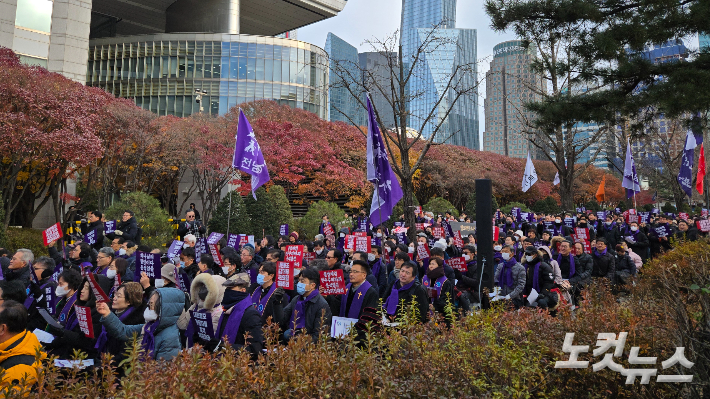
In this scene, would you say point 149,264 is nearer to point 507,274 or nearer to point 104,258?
point 104,258

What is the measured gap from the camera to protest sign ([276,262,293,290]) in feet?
20.7

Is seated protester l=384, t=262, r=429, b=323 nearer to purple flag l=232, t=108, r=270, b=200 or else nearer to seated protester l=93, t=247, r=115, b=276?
seated protester l=93, t=247, r=115, b=276

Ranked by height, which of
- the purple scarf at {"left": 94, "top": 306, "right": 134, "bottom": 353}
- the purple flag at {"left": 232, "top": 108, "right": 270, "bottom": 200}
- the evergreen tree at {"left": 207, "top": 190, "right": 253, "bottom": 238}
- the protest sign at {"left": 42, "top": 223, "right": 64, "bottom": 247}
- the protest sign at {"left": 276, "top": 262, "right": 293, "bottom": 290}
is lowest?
the purple scarf at {"left": 94, "top": 306, "right": 134, "bottom": 353}

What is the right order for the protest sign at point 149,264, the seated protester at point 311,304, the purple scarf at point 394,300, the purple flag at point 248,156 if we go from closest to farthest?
the seated protester at point 311,304
the purple scarf at point 394,300
the protest sign at point 149,264
the purple flag at point 248,156

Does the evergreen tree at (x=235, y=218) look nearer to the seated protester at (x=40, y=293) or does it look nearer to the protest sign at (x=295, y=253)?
the protest sign at (x=295, y=253)

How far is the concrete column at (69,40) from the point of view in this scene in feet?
101

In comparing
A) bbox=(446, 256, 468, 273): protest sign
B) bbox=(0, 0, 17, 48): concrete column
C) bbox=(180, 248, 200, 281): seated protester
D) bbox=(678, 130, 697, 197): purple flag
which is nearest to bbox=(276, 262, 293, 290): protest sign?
bbox=(180, 248, 200, 281): seated protester

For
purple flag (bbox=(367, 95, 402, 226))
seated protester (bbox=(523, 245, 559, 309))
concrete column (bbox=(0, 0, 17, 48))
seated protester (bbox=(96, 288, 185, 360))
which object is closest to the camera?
seated protester (bbox=(96, 288, 185, 360))

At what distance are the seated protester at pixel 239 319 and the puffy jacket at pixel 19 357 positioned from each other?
1591mm

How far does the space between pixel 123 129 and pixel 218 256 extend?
1659 centimetres

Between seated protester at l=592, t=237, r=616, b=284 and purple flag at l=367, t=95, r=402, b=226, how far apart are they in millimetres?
4223

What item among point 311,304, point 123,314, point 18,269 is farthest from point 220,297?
point 18,269

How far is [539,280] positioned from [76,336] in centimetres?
664

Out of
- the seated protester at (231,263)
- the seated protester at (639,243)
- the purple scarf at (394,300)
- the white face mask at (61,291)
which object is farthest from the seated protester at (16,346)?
the seated protester at (639,243)
